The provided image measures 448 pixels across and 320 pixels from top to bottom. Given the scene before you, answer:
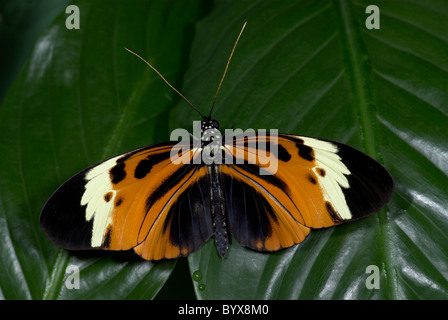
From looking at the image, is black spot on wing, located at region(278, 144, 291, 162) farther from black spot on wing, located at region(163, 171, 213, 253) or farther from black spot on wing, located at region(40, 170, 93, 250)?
black spot on wing, located at region(40, 170, 93, 250)

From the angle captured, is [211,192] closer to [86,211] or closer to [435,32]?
[86,211]

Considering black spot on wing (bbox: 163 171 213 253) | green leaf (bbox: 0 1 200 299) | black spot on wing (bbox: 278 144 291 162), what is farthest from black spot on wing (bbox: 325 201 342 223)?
green leaf (bbox: 0 1 200 299)

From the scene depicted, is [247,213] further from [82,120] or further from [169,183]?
[82,120]

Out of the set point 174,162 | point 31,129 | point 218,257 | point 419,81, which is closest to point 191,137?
point 174,162

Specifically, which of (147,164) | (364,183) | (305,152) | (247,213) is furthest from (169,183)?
(364,183)

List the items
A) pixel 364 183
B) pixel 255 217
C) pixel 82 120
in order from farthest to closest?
pixel 82 120
pixel 255 217
pixel 364 183

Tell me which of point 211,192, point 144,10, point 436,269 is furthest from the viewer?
point 144,10

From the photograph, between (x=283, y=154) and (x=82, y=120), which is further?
(x=82, y=120)
